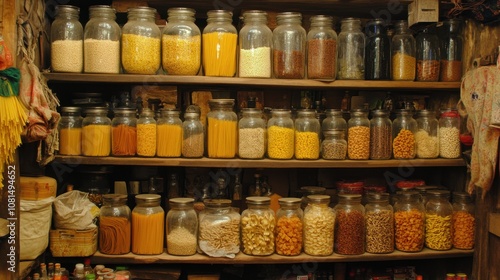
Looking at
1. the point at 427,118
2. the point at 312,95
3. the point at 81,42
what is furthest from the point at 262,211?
the point at 81,42

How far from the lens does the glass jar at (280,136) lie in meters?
2.65

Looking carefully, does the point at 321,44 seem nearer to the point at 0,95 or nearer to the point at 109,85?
the point at 109,85

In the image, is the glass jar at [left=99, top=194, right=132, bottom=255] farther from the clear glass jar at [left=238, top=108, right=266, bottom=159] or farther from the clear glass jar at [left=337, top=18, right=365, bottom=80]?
the clear glass jar at [left=337, top=18, right=365, bottom=80]

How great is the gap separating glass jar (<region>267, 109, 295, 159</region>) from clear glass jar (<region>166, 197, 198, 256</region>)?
0.49m

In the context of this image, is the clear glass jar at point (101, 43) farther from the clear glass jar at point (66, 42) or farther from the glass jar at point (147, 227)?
the glass jar at point (147, 227)

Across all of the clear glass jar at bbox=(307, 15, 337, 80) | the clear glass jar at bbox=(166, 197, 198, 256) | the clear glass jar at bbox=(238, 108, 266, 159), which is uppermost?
the clear glass jar at bbox=(307, 15, 337, 80)

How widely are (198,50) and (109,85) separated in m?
0.66

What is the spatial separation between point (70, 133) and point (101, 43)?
476 mm

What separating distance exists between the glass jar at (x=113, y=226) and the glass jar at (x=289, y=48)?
103 cm

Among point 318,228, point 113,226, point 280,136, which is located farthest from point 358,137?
point 113,226

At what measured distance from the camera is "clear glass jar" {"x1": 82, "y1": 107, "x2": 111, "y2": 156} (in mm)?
2598

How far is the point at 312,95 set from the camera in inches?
119

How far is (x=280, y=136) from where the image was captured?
2.65 m

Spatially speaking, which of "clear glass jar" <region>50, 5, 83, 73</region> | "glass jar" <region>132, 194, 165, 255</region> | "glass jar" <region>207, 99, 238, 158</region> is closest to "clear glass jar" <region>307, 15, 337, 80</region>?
"glass jar" <region>207, 99, 238, 158</region>
